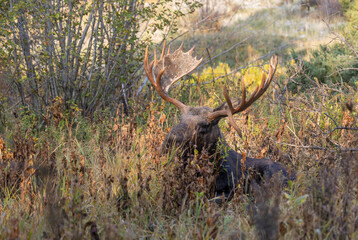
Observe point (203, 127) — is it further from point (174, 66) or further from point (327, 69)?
point (327, 69)

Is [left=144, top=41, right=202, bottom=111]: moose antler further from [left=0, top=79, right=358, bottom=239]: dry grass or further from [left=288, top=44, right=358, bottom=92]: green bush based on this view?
[left=288, top=44, right=358, bottom=92]: green bush

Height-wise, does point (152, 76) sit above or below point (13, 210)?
above

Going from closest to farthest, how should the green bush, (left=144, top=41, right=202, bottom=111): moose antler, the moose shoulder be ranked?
the moose shoulder
(left=144, top=41, right=202, bottom=111): moose antler
the green bush

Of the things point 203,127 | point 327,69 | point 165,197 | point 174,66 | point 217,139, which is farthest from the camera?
point 327,69

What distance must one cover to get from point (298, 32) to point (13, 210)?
59.1 feet

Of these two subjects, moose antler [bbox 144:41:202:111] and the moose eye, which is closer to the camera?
the moose eye

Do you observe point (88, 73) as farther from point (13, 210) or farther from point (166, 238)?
point (166, 238)

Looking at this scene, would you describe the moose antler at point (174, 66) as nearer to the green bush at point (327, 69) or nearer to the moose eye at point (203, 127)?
the moose eye at point (203, 127)

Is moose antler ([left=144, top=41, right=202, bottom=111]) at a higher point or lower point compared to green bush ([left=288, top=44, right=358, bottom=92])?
higher

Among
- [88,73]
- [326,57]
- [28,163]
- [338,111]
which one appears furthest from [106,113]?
[326,57]

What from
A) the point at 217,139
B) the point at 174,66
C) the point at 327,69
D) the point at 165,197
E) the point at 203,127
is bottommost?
the point at 327,69

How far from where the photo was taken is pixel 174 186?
3.46 metres

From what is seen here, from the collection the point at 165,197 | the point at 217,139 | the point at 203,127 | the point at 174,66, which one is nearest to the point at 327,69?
the point at 174,66

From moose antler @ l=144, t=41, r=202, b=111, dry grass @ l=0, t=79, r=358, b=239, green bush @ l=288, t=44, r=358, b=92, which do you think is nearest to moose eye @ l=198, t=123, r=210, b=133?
dry grass @ l=0, t=79, r=358, b=239
